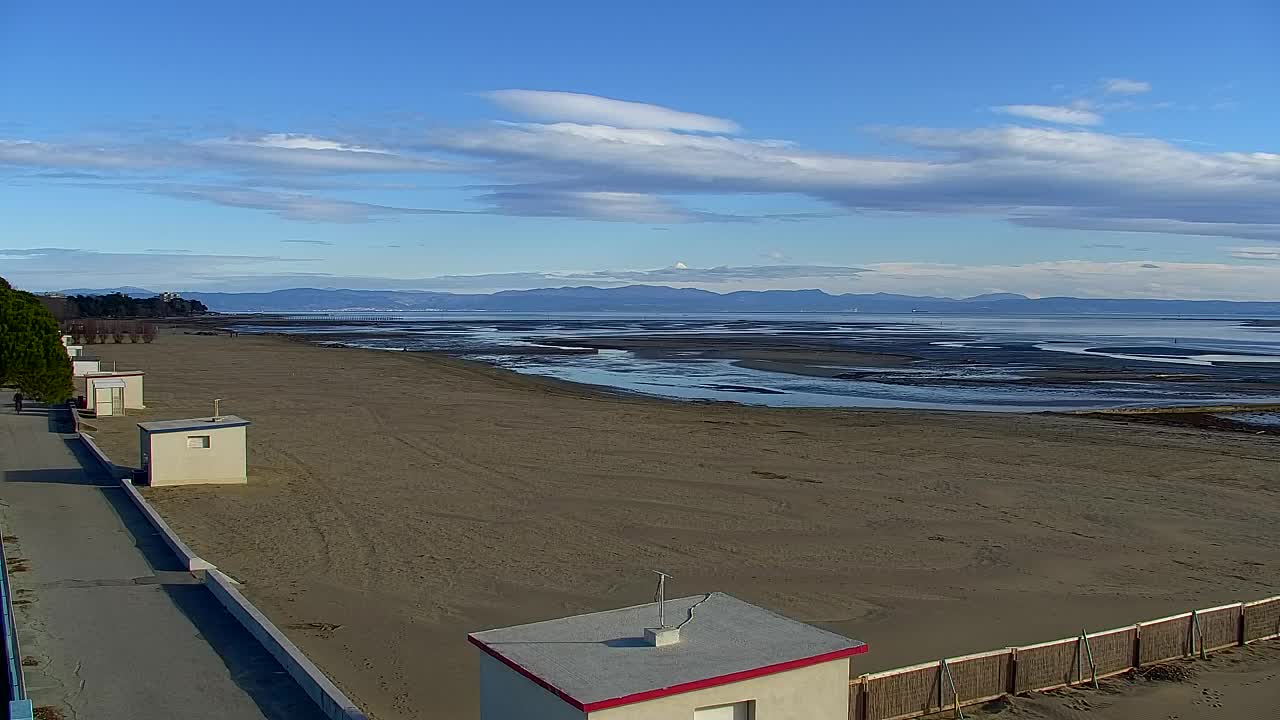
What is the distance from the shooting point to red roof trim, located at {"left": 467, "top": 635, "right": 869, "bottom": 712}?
7586mm

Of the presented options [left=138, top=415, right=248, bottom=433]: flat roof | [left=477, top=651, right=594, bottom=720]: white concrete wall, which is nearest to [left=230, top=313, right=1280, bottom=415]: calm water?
[left=138, top=415, right=248, bottom=433]: flat roof

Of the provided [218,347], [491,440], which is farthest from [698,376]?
[218,347]

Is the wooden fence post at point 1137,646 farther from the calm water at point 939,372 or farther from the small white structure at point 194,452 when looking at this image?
the calm water at point 939,372

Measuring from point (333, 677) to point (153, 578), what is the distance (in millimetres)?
4814

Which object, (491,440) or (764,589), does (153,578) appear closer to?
(764,589)

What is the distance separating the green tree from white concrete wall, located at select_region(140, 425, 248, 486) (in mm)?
9011

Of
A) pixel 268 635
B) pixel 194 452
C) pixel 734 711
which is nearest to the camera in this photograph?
pixel 734 711

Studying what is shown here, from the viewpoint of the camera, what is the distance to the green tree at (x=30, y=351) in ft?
97.9

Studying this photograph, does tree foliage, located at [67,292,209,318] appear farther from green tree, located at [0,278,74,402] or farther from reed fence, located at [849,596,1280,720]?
reed fence, located at [849,596,1280,720]

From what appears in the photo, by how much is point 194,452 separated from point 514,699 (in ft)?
55.8

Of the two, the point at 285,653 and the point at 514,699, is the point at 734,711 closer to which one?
the point at 514,699

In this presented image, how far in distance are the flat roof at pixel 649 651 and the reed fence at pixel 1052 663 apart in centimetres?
176

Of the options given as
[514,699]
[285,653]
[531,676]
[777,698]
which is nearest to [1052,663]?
[777,698]

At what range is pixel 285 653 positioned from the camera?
11852 millimetres
